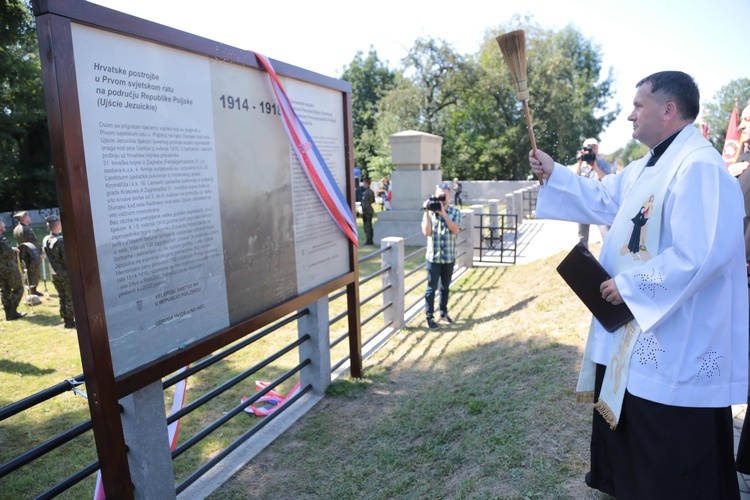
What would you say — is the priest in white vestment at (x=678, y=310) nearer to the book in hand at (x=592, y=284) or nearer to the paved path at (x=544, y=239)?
the book in hand at (x=592, y=284)

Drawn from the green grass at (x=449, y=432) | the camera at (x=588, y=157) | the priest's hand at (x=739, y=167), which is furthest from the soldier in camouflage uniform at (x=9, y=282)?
the priest's hand at (x=739, y=167)

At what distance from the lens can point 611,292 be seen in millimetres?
2357

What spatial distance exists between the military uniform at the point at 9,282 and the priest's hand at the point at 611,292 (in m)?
9.36

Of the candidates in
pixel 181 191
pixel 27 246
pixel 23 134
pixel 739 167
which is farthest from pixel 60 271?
pixel 23 134

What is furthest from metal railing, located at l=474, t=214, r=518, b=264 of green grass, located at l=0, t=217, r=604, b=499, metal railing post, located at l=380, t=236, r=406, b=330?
metal railing post, located at l=380, t=236, r=406, b=330

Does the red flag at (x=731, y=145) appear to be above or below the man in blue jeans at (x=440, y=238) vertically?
above

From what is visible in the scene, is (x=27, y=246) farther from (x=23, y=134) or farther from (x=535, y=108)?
(x=535, y=108)

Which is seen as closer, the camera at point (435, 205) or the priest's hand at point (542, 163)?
the priest's hand at point (542, 163)

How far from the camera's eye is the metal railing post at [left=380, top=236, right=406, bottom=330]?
6.91m

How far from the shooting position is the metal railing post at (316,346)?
446cm

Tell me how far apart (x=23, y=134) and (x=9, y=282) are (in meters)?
20.4

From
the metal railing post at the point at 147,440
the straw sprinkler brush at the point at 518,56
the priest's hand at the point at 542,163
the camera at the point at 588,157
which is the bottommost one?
the metal railing post at the point at 147,440

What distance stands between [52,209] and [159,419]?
91.2ft

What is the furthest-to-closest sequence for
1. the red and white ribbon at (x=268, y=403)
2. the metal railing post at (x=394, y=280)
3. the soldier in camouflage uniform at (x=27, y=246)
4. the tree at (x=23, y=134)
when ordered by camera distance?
the tree at (x=23, y=134) → the soldier in camouflage uniform at (x=27, y=246) → the metal railing post at (x=394, y=280) → the red and white ribbon at (x=268, y=403)
